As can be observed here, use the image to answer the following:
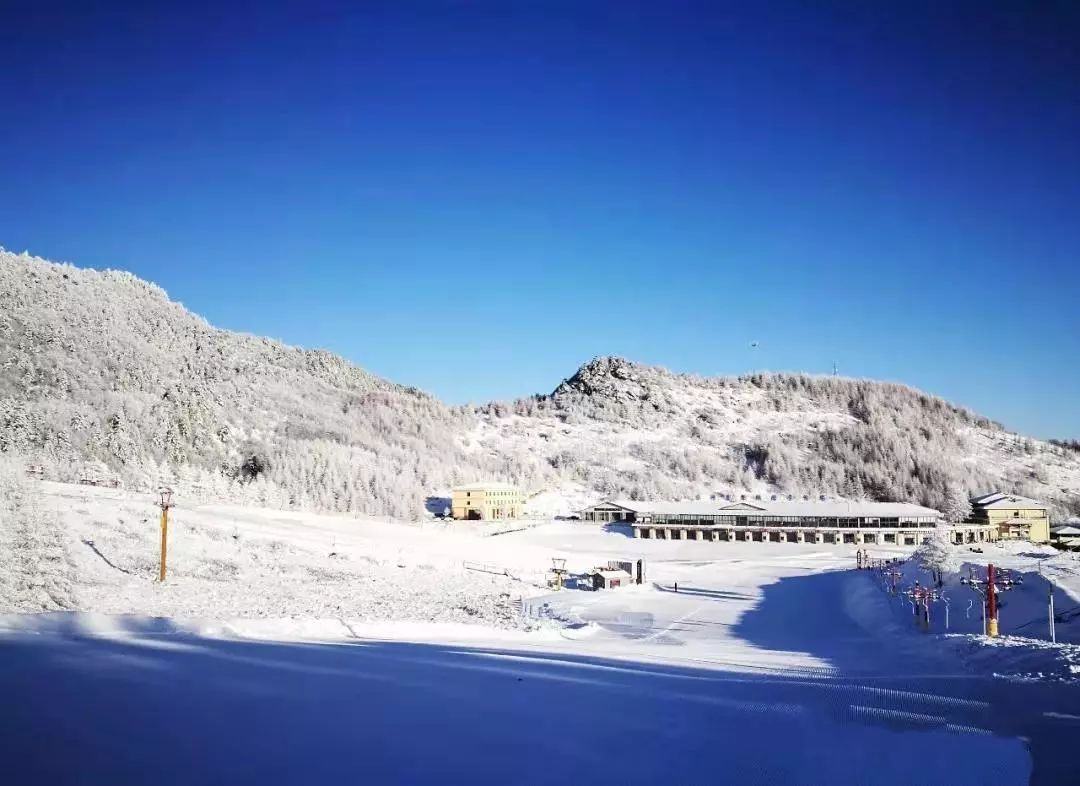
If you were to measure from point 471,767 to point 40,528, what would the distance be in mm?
23086

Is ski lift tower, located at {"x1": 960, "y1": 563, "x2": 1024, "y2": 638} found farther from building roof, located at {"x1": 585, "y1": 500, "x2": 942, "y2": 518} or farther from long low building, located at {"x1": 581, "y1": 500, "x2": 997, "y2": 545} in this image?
building roof, located at {"x1": 585, "y1": 500, "x2": 942, "y2": 518}

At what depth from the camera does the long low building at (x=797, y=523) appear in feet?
232

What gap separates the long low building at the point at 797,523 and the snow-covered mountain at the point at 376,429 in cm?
2664

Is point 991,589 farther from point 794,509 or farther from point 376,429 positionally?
point 376,429

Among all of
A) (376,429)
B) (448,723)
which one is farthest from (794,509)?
(376,429)

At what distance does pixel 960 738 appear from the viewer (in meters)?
7.87

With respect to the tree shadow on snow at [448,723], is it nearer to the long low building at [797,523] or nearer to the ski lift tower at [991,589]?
the ski lift tower at [991,589]

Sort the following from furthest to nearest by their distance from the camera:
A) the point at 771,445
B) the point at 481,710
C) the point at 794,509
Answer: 1. the point at 771,445
2. the point at 794,509
3. the point at 481,710

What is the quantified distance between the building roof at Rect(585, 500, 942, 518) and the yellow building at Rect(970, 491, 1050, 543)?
25.1 feet

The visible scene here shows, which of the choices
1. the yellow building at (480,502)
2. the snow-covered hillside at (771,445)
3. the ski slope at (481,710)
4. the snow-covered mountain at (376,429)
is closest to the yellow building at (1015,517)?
the snow-covered hillside at (771,445)

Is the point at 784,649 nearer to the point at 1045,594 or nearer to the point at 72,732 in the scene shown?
the point at 1045,594

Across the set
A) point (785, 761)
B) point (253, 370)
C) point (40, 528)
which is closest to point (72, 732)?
point (785, 761)

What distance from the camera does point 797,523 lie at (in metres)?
73.7

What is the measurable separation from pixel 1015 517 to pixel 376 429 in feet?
312
